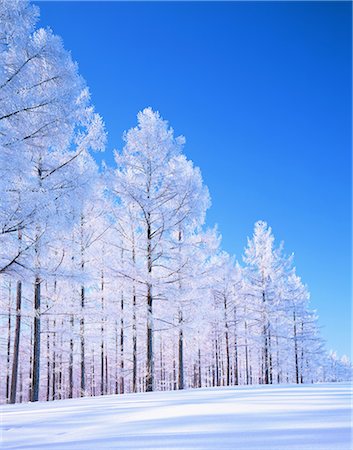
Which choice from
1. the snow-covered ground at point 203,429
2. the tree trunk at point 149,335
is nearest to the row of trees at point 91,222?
the tree trunk at point 149,335

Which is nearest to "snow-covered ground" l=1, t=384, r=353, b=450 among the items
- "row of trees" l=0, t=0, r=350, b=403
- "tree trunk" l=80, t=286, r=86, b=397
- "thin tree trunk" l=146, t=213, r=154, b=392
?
"row of trees" l=0, t=0, r=350, b=403

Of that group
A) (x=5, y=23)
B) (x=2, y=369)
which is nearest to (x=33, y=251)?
(x=5, y=23)

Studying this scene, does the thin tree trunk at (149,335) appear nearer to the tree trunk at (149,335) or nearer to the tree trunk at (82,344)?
the tree trunk at (149,335)

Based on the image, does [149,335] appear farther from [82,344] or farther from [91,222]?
[91,222]

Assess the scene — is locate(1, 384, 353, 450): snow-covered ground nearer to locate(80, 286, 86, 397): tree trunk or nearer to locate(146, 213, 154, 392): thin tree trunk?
locate(146, 213, 154, 392): thin tree trunk

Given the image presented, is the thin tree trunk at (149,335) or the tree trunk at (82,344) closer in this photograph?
the thin tree trunk at (149,335)

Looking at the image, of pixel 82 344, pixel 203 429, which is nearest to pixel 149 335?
pixel 82 344

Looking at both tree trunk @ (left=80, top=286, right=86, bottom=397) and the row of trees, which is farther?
tree trunk @ (left=80, top=286, right=86, bottom=397)

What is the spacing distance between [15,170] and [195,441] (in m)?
7.11

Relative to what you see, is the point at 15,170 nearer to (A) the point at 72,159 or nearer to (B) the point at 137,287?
(A) the point at 72,159

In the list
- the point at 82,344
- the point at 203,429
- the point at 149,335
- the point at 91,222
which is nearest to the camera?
the point at 203,429

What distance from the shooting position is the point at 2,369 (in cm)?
3206

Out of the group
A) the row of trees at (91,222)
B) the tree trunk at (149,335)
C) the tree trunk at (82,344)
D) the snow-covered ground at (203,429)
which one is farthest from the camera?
the tree trunk at (82,344)

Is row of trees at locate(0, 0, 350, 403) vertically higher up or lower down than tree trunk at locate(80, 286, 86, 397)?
higher up
